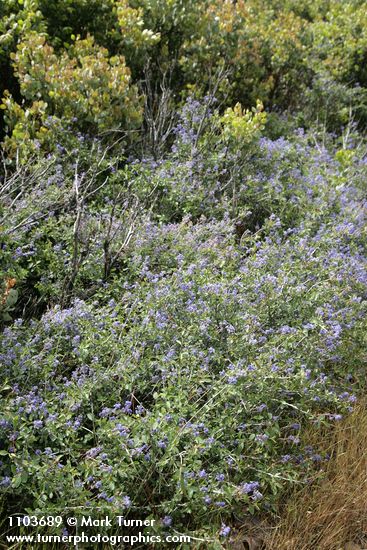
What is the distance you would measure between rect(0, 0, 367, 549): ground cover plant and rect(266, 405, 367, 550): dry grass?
62 millimetres

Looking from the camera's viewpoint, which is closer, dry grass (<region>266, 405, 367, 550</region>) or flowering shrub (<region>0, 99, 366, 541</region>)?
flowering shrub (<region>0, 99, 366, 541</region>)

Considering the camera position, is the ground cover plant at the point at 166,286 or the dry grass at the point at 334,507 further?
the dry grass at the point at 334,507

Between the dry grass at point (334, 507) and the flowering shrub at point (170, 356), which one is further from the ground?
the flowering shrub at point (170, 356)

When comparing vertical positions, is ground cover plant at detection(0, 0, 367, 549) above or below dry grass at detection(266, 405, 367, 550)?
above

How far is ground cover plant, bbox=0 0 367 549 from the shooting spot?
8.00ft

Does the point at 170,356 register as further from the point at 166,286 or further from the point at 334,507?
the point at 334,507

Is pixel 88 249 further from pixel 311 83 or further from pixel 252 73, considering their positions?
pixel 311 83

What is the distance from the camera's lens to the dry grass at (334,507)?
8.48 ft

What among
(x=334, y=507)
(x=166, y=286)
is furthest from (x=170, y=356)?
(x=334, y=507)

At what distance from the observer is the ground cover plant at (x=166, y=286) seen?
244 centimetres

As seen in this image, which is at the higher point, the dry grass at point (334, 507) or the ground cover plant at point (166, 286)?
the ground cover plant at point (166, 286)

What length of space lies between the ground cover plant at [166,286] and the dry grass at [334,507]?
2.5 inches

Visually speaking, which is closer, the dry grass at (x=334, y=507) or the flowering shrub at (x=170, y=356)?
the flowering shrub at (x=170, y=356)

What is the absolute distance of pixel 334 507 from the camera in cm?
274
